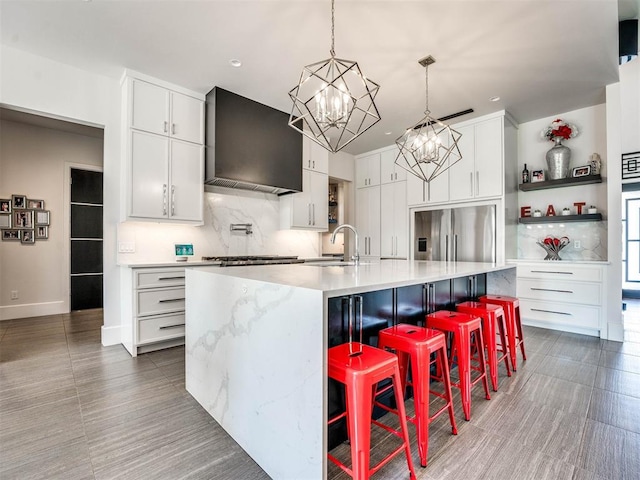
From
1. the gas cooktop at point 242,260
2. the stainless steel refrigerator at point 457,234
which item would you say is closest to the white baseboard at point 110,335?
the gas cooktop at point 242,260

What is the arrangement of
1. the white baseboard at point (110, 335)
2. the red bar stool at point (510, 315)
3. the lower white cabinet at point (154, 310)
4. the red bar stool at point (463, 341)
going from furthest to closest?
the white baseboard at point (110, 335) < the lower white cabinet at point (154, 310) < the red bar stool at point (510, 315) < the red bar stool at point (463, 341)

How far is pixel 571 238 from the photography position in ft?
13.4

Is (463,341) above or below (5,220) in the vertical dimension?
below

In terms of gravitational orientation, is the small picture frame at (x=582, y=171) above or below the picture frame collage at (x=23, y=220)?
above

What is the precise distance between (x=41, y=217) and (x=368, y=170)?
17.2 feet

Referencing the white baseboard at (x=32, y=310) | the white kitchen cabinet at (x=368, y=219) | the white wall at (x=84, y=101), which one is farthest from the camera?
the white kitchen cabinet at (x=368, y=219)

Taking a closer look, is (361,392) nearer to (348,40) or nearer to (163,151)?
(348,40)

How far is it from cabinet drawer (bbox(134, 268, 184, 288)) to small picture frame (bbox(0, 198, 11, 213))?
121 inches

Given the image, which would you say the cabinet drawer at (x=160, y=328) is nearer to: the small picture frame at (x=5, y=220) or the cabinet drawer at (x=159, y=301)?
the cabinet drawer at (x=159, y=301)

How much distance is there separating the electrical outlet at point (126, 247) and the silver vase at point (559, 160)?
5228mm

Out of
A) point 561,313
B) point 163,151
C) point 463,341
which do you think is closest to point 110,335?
point 163,151

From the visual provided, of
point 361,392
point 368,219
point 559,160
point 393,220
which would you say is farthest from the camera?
point 368,219

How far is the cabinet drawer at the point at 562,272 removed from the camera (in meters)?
3.52

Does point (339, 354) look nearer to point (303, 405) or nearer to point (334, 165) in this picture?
point (303, 405)
